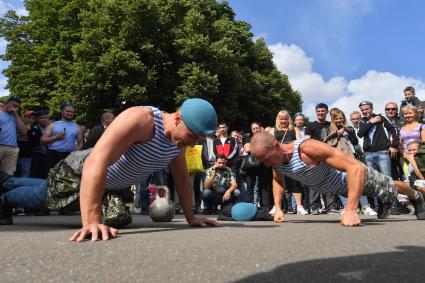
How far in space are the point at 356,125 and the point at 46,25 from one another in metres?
23.2

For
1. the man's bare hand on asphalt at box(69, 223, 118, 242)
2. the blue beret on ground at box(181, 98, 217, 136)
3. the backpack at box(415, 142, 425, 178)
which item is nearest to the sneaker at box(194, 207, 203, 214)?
the backpack at box(415, 142, 425, 178)

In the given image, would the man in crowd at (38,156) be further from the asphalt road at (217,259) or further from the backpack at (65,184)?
the asphalt road at (217,259)

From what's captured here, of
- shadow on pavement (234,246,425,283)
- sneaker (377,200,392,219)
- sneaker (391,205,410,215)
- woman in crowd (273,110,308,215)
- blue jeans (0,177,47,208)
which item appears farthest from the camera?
woman in crowd (273,110,308,215)

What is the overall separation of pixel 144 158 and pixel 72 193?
2.79ft

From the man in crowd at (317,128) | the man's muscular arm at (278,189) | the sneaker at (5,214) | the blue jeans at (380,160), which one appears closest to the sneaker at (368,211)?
the blue jeans at (380,160)

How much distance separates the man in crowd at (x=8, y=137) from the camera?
7.85m

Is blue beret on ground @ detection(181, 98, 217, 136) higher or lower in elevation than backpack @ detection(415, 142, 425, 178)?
lower

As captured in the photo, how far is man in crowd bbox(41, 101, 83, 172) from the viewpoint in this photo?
28.2 feet

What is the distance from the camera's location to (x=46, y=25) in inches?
1093

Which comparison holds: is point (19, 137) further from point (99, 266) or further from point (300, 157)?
point (99, 266)

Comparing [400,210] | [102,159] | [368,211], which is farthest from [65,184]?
[400,210]

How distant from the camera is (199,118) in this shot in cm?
348

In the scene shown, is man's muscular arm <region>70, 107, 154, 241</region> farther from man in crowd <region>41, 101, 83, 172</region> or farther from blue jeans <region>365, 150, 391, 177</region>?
blue jeans <region>365, 150, 391, 177</region>

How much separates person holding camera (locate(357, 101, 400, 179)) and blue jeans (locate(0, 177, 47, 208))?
18.8 ft
